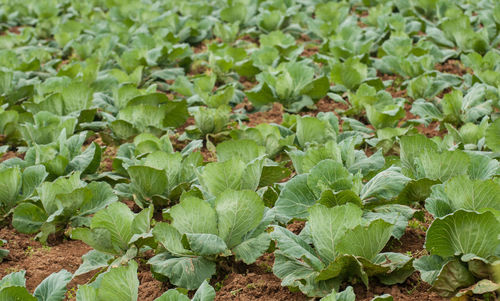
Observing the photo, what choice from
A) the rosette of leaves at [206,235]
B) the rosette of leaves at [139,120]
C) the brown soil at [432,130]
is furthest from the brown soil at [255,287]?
the brown soil at [432,130]

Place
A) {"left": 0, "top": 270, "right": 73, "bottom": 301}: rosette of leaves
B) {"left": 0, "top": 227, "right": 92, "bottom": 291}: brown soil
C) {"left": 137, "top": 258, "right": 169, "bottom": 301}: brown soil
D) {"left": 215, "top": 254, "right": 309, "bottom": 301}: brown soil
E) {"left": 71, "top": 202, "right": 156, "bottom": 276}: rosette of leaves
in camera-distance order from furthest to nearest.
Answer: {"left": 0, "top": 227, "right": 92, "bottom": 291}: brown soil → {"left": 71, "top": 202, "right": 156, "bottom": 276}: rosette of leaves → {"left": 137, "top": 258, "right": 169, "bottom": 301}: brown soil → {"left": 215, "top": 254, "right": 309, "bottom": 301}: brown soil → {"left": 0, "top": 270, "right": 73, "bottom": 301}: rosette of leaves

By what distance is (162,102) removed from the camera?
5328 millimetres

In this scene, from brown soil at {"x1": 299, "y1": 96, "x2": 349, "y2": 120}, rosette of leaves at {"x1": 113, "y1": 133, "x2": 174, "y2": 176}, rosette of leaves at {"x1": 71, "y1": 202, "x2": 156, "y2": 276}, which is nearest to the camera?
rosette of leaves at {"x1": 71, "y1": 202, "x2": 156, "y2": 276}

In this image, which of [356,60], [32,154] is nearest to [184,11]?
[356,60]

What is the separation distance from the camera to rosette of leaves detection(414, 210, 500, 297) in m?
2.63

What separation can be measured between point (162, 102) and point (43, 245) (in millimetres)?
1960

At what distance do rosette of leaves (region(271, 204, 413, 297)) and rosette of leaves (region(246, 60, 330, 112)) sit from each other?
99.8 inches

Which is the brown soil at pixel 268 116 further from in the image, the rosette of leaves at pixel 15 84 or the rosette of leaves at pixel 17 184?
the rosette of leaves at pixel 15 84

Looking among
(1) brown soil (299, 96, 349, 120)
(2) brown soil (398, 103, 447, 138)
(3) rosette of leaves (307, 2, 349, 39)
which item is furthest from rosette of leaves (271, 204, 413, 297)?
(3) rosette of leaves (307, 2, 349, 39)

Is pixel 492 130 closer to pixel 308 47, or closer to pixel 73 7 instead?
pixel 308 47

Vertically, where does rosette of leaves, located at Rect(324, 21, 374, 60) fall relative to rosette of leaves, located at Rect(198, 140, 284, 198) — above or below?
below

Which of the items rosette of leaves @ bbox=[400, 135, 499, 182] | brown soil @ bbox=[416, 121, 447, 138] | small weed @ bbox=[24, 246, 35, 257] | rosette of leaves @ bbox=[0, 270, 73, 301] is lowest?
brown soil @ bbox=[416, 121, 447, 138]

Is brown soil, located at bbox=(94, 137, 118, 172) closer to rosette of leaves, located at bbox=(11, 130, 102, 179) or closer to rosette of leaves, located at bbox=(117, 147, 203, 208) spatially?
rosette of leaves, located at bbox=(11, 130, 102, 179)

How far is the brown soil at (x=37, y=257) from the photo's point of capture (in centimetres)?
341
